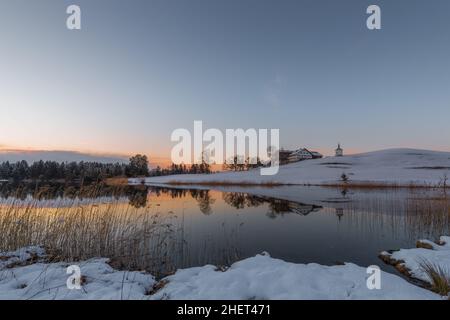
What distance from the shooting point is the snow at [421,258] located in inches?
247

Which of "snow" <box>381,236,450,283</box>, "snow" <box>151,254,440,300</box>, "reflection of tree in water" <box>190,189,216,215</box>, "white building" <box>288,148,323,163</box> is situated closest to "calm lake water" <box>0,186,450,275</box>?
"snow" <box>381,236,450,283</box>

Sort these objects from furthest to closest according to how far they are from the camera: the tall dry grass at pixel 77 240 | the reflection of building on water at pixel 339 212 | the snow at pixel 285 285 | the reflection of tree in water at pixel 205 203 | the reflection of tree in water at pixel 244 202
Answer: the reflection of tree in water at pixel 244 202, the reflection of tree in water at pixel 205 203, the reflection of building on water at pixel 339 212, the tall dry grass at pixel 77 240, the snow at pixel 285 285

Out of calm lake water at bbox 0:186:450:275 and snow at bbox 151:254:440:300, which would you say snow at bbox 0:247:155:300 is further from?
calm lake water at bbox 0:186:450:275

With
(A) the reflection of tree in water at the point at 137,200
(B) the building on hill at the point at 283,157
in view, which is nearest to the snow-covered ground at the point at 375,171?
(A) the reflection of tree in water at the point at 137,200

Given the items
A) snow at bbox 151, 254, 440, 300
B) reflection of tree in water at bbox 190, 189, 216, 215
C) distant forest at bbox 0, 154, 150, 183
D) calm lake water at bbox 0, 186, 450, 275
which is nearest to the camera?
snow at bbox 151, 254, 440, 300

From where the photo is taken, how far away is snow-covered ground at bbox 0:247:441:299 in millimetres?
4375

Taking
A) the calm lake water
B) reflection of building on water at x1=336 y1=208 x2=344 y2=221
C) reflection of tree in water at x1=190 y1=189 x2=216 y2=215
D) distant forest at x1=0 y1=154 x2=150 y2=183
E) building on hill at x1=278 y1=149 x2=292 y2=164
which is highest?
building on hill at x1=278 y1=149 x2=292 y2=164

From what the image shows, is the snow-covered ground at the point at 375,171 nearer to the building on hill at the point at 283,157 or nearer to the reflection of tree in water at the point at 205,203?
the reflection of tree in water at the point at 205,203

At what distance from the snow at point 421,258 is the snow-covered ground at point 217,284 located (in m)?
1.76

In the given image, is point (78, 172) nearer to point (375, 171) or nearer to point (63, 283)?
point (63, 283)

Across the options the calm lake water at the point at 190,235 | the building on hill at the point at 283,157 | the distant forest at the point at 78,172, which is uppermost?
the building on hill at the point at 283,157

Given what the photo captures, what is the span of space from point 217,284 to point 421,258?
5436mm

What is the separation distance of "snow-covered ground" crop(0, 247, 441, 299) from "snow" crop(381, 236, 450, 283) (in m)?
1.76

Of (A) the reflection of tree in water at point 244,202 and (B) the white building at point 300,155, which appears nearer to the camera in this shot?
(A) the reflection of tree in water at point 244,202
